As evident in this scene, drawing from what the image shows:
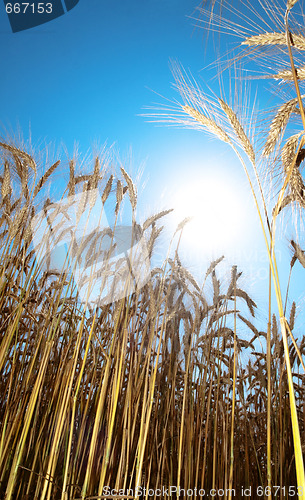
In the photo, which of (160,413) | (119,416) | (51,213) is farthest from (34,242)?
(160,413)

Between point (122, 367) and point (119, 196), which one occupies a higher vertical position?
point (119, 196)

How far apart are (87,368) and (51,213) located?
0.90 meters

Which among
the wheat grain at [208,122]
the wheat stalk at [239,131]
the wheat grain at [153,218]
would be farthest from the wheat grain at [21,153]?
the wheat stalk at [239,131]

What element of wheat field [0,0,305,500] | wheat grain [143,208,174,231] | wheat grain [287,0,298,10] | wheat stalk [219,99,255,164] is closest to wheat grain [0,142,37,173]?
wheat field [0,0,305,500]

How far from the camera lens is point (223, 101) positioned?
55.2 inches

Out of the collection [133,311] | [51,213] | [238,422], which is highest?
[51,213]

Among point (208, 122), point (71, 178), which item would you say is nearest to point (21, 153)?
point (71, 178)

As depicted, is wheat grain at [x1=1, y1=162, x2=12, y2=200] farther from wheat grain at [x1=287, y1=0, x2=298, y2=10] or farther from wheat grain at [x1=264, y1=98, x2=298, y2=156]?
wheat grain at [x1=287, y1=0, x2=298, y2=10]

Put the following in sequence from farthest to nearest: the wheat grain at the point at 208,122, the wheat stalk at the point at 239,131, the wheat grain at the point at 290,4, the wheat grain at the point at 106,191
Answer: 1. the wheat grain at the point at 106,191
2. the wheat grain at the point at 208,122
3. the wheat stalk at the point at 239,131
4. the wheat grain at the point at 290,4

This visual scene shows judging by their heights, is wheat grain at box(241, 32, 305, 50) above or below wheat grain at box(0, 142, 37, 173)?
below

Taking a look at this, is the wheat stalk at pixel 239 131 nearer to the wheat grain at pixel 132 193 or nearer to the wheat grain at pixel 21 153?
the wheat grain at pixel 132 193

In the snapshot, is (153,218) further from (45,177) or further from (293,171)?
(293,171)

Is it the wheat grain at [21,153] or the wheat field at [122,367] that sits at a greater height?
the wheat grain at [21,153]

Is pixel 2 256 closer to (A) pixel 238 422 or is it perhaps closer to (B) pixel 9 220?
(B) pixel 9 220
